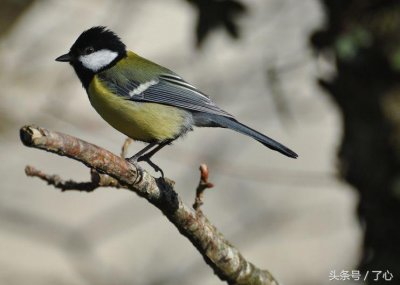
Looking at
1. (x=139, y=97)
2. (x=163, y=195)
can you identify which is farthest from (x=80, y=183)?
(x=139, y=97)

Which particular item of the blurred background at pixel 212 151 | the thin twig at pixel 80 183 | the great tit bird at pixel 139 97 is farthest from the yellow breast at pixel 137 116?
the blurred background at pixel 212 151

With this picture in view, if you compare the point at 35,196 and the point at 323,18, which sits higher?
the point at 35,196

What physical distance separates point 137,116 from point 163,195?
66 cm

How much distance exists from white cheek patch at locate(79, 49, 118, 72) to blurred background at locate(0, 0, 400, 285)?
0.66m

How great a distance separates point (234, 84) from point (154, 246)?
4.84 ft

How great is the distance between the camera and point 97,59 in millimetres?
2988

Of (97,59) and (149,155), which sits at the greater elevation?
(97,59)

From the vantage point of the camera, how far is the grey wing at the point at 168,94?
2.87 m

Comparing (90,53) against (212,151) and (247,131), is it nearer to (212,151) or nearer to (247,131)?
(247,131)

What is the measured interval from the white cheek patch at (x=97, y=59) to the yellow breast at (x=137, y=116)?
0.09 m

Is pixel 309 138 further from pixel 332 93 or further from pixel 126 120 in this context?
pixel 126 120

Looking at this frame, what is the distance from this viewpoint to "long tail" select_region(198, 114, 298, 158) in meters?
2.54

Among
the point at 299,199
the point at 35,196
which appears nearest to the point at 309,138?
the point at 299,199

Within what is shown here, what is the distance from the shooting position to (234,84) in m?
5.49
